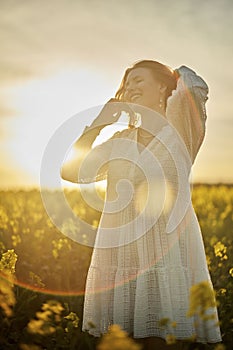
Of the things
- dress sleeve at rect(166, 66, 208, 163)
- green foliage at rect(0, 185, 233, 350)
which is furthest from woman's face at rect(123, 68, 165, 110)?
green foliage at rect(0, 185, 233, 350)

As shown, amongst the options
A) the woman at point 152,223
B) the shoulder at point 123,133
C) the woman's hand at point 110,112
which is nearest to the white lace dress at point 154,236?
the woman at point 152,223

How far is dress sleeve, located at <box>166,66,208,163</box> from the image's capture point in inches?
159

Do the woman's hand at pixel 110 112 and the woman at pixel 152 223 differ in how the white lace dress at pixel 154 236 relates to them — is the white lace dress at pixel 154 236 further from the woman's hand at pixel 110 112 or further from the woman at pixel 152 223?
the woman's hand at pixel 110 112

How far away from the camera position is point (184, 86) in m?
4.07

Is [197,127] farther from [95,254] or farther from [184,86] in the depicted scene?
[95,254]

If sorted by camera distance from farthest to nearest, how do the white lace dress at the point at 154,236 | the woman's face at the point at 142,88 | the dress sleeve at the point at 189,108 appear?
the woman's face at the point at 142,88 < the dress sleeve at the point at 189,108 < the white lace dress at the point at 154,236

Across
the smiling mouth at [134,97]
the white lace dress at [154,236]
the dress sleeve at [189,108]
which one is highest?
the smiling mouth at [134,97]

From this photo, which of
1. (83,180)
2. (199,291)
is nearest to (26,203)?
(83,180)

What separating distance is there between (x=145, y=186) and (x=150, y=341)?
1.00 m

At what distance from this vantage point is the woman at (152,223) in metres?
3.93

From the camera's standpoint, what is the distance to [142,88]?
13.8 ft

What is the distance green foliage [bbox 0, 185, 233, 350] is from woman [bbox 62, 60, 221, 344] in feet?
1.17

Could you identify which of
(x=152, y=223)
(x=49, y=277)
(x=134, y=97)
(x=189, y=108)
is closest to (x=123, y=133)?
(x=134, y=97)

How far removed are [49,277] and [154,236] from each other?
311 cm
